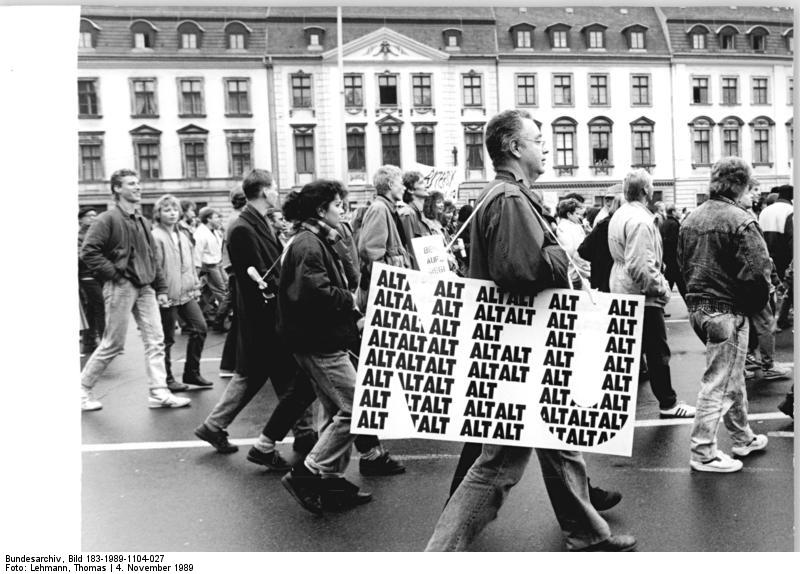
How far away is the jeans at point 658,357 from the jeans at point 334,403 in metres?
2.66

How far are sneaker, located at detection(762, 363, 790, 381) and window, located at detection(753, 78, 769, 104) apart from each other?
12.9ft

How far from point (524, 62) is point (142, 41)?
28.6 feet

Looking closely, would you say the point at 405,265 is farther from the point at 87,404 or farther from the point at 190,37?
the point at 190,37

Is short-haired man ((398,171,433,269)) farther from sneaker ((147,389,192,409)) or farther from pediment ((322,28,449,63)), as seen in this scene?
pediment ((322,28,449,63))

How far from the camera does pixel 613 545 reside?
3.80 metres

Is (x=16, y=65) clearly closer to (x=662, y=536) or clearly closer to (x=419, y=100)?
(x=662, y=536)

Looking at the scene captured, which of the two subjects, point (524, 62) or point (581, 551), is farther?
point (524, 62)

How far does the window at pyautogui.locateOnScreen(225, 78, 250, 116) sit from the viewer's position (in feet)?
93.8

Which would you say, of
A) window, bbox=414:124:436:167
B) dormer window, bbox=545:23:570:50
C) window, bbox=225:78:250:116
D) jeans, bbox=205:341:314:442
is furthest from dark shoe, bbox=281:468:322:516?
window, bbox=225:78:250:116

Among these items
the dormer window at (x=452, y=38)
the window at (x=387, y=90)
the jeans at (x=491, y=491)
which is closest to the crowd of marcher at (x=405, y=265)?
the jeans at (x=491, y=491)

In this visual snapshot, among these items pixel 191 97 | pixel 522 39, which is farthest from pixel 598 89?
pixel 191 97

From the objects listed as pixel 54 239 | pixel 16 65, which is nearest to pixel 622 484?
pixel 54 239

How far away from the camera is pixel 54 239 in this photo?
4.23 metres

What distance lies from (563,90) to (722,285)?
12.2m
